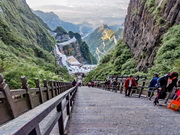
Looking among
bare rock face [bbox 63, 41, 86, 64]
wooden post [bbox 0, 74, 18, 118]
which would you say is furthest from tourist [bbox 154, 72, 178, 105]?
bare rock face [bbox 63, 41, 86, 64]

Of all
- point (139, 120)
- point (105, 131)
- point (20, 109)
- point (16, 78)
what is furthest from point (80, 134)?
point (16, 78)

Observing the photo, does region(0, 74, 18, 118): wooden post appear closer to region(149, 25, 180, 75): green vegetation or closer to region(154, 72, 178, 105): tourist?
region(154, 72, 178, 105): tourist

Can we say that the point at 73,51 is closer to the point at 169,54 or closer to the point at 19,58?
the point at 19,58

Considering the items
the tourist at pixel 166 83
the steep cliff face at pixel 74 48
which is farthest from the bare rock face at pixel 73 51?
the tourist at pixel 166 83

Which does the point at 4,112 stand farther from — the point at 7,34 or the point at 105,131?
the point at 7,34

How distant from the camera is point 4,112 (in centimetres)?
317

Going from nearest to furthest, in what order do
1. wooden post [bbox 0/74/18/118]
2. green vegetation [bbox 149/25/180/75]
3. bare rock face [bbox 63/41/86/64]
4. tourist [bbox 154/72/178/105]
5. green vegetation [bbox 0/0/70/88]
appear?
wooden post [bbox 0/74/18/118] < tourist [bbox 154/72/178/105] < green vegetation [bbox 0/0/70/88] < green vegetation [bbox 149/25/180/75] < bare rock face [bbox 63/41/86/64]

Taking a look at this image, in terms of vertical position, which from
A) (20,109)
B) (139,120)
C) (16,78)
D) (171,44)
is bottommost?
(139,120)

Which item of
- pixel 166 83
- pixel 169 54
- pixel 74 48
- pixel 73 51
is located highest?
pixel 74 48

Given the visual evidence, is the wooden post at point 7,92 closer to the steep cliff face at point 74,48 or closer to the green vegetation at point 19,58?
the green vegetation at point 19,58

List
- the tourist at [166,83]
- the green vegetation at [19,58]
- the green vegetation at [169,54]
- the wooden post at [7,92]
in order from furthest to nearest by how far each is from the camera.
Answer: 1. the green vegetation at [169,54]
2. the green vegetation at [19,58]
3. the tourist at [166,83]
4. the wooden post at [7,92]

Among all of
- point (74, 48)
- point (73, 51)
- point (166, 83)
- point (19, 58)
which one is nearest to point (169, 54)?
point (166, 83)

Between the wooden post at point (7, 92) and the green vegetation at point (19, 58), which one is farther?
the green vegetation at point (19, 58)

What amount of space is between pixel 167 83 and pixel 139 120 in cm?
246
